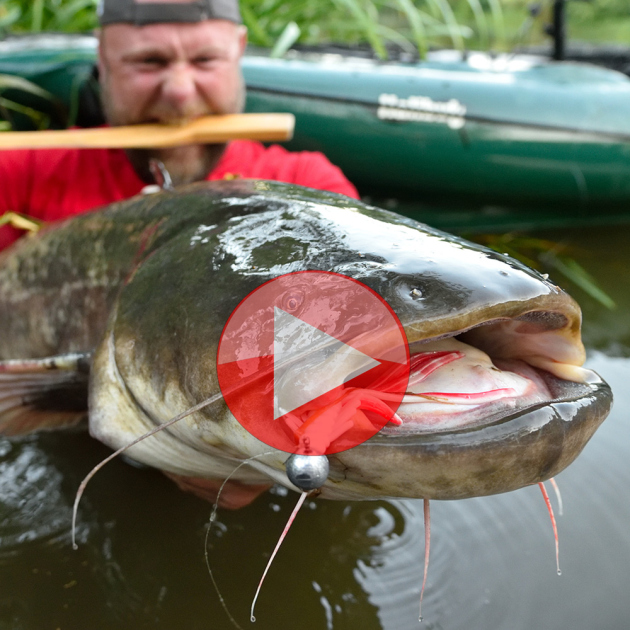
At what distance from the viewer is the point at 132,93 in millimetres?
2371

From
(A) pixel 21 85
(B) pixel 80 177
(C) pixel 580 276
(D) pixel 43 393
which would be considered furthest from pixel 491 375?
(A) pixel 21 85

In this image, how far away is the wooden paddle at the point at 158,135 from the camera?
2230 millimetres

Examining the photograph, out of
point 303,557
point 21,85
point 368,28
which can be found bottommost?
point 303,557

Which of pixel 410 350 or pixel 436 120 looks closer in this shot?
pixel 410 350

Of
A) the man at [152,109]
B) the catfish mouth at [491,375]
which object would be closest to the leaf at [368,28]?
the man at [152,109]

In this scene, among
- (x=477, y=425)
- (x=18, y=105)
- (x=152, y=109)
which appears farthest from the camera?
(x=18, y=105)

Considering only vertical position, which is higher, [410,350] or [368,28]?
[368,28]

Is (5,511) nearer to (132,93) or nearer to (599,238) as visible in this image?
(132,93)

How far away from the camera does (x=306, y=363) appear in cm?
90

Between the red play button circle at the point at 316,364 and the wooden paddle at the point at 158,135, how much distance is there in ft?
4.68

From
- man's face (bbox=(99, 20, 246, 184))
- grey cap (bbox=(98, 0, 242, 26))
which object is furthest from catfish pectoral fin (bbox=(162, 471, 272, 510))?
grey cap (bbox=(98, 0, 242, 26))

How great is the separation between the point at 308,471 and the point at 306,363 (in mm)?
147

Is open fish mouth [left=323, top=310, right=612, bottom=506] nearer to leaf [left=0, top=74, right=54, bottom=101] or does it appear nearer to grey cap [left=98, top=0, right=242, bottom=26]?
grey cap [left=98, top=0, right=242, bottom=26]

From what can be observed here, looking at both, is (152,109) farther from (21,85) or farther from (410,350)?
(410,350)
